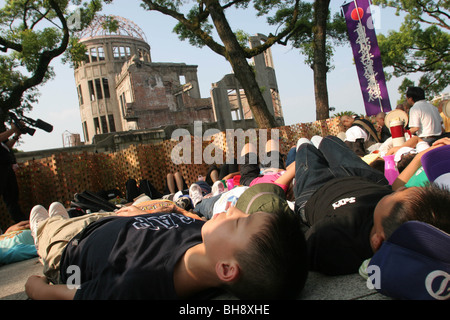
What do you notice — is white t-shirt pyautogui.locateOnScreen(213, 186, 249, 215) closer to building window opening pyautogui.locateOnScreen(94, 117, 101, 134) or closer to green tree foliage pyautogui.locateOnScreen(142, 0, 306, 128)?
green tree foliage pyautogui.locateOnScreen(142, 0, 306, 128)

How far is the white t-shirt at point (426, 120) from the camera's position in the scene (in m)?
5.18

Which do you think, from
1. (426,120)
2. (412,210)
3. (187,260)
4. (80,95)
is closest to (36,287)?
(187,260)

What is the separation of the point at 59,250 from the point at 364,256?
2.13 metres

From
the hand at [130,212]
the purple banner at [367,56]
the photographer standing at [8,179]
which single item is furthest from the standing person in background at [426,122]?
the purple banner at [367,56]

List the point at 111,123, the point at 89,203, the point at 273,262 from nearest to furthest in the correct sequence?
the point at 273,262 → the point at 89,203 → the point at 111,123

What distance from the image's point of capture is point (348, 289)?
1.85 meters

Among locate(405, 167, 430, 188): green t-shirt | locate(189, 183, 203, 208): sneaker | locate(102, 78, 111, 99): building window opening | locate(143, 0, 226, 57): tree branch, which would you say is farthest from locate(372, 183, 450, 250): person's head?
locate(102, 78, 111, 99): building window opening

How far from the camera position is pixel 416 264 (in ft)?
4.96

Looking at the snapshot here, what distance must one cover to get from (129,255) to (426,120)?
507cm

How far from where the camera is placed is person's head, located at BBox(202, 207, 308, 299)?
5.41 feet

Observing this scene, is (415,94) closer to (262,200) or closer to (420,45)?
(262,200)

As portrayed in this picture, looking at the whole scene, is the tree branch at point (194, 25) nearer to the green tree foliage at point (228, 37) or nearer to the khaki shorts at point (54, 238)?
the green tree foliage at point (228, 37)

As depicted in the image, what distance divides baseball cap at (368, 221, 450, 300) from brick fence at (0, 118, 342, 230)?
8.46 meters
